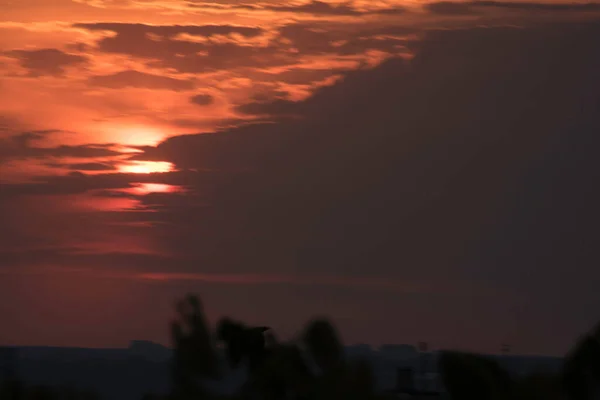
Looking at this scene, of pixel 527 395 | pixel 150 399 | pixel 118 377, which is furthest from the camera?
Answer: pixel 118 377

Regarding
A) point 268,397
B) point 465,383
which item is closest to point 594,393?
point 465,383

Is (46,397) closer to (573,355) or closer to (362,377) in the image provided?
(362,377)

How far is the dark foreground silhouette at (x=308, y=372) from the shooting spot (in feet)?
91.9

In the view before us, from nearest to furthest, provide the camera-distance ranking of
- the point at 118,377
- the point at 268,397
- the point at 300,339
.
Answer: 1. the point at 268,397
2. the point at 300,339
3. the point at 118,377

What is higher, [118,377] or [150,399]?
[150,399]

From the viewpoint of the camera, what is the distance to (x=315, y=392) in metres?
30.0

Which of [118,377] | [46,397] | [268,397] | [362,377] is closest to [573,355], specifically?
[362,377]

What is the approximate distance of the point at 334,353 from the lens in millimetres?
33625

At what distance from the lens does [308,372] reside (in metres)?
33.8

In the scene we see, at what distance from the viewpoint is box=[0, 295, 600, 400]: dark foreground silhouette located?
28.0 m

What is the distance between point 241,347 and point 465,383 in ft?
38.6

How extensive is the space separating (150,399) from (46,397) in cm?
321

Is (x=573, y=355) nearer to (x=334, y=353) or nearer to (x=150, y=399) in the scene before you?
(x=334, y=353)

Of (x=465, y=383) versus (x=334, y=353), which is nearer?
(x=465, y=383)
